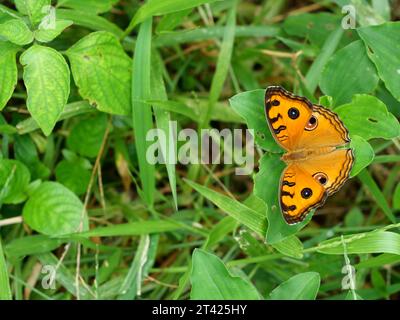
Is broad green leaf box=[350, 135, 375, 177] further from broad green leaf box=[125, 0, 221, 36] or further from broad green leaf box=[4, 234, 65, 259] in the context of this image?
broad green leaf box=[4, 234, 65, 259]

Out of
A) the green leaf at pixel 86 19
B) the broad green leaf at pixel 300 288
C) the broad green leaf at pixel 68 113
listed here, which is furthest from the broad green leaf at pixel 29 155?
the broad green leaf at pixel 300 288

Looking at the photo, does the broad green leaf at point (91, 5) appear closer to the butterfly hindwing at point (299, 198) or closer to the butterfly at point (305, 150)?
the butterfly at point (305, 150)

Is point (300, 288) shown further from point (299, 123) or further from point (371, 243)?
point (299, 123)

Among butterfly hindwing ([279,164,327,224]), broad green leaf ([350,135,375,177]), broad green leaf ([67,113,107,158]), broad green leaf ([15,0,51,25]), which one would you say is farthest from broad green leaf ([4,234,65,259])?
broad green leaf ([350,135,375,177])

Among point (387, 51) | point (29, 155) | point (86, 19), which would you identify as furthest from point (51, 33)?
point (387, 51)
